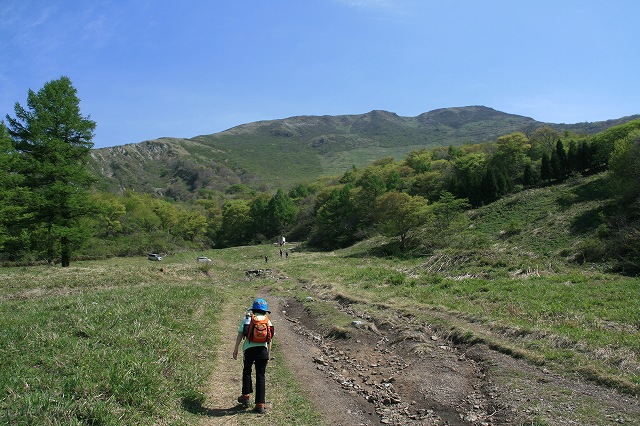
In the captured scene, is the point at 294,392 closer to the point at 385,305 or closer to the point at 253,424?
the point at 253,424

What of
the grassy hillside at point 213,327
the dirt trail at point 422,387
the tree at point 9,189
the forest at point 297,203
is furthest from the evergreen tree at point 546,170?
the tree at point 9,189

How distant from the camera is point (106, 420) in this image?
4.68 meters

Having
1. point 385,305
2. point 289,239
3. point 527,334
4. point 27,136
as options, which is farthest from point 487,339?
point 289,239

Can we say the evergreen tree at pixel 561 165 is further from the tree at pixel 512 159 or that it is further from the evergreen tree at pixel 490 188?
the tree at pixel 512 159

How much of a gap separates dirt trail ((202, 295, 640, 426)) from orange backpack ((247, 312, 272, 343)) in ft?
4.17

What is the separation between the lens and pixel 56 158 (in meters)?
23.8

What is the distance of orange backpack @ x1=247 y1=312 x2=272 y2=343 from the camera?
658 cm

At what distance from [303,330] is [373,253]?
32568mm

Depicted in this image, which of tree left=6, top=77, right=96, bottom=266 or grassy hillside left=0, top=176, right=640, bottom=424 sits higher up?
tree left=6, top=77, right=96, bottom=266

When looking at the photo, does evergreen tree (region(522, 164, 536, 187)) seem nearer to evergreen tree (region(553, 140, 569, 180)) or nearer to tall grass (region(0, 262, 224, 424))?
evergreen tree (region(553, 140, 569, 180))

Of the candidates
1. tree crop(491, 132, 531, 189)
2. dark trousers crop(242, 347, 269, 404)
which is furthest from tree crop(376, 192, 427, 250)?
dark trousers crop(242, 347, 269, 404)

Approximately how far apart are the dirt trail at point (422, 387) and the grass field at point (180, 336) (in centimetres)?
43

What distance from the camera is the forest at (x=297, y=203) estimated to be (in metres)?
23.4

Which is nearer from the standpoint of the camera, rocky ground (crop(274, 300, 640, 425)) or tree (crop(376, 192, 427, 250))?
rocky ground (crop(274, 300, 640, 425))
